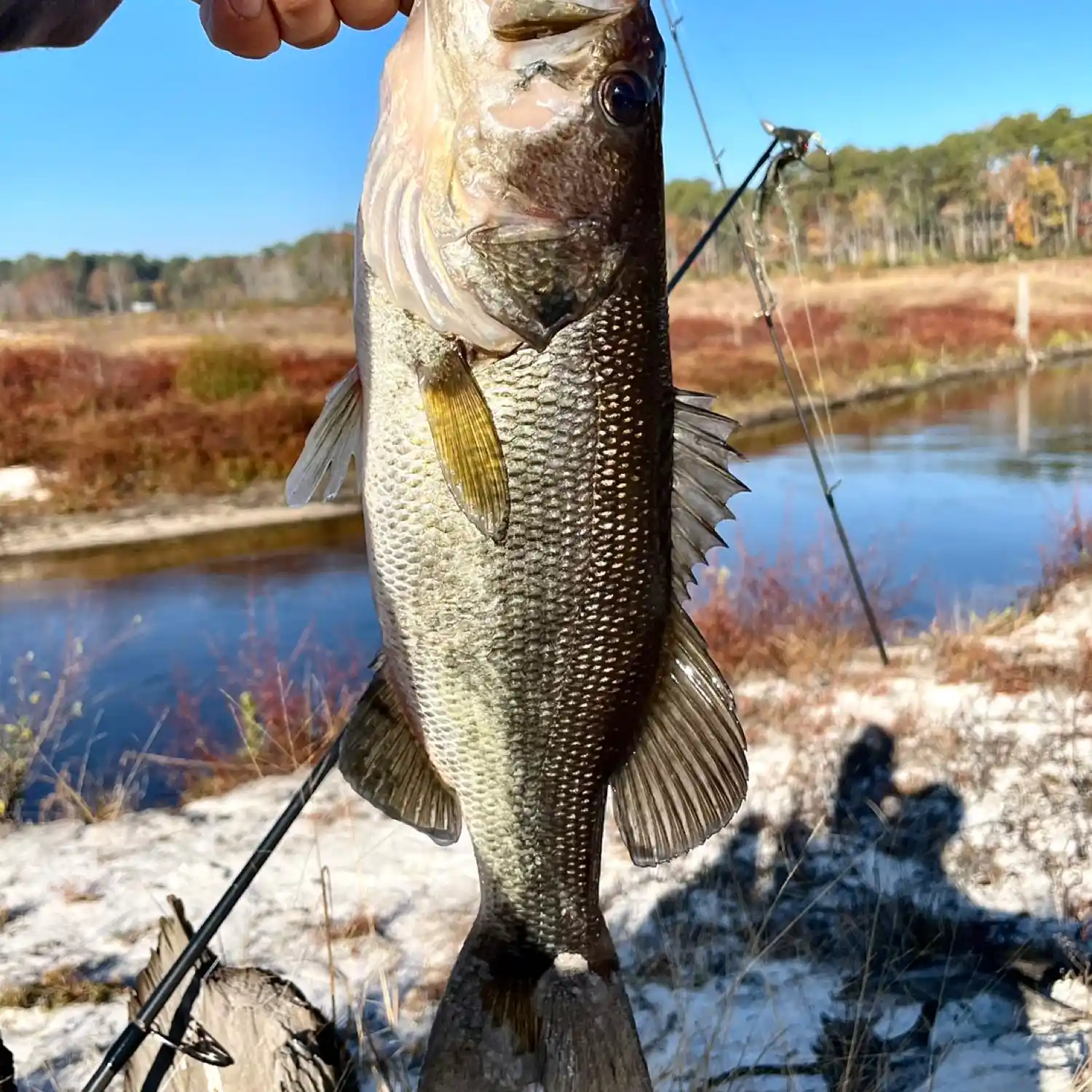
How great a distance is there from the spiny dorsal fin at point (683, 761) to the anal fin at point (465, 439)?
0.41 meters

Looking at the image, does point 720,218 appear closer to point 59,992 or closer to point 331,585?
point 59,992

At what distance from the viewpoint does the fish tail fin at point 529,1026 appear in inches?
63.6

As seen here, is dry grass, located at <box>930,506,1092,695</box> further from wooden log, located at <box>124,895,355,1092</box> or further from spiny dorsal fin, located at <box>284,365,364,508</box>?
spiny dorsal fin, located at <box>284,365,364,508</box>

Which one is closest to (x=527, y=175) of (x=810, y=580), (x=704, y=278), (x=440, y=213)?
(x=440, y=213)

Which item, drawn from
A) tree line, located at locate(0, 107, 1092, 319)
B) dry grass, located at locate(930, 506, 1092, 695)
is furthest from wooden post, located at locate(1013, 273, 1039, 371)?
dry grass, located at locate(930, 506, 1092, 695)

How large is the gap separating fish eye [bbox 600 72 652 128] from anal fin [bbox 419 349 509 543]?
1.42 feet

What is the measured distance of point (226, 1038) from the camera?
2.24 m

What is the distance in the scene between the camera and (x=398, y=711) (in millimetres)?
1693

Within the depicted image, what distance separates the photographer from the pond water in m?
7.58

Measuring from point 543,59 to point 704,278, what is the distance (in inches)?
1706

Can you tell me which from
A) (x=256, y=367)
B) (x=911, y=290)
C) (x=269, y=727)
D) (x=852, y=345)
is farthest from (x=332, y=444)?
(x=911, y=290)

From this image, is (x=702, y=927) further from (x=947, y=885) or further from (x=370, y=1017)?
(x=370, y=1017)

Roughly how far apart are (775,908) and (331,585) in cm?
747

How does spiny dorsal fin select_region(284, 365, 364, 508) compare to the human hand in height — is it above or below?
below
